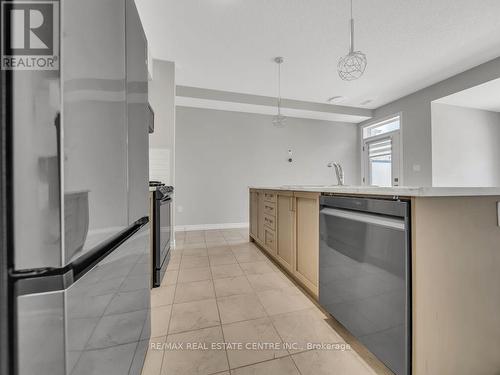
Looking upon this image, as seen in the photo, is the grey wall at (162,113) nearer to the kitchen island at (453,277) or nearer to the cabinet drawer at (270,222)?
the cabinet drawer at (270,222)

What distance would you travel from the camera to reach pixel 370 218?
1112mm

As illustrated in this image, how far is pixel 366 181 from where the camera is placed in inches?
233

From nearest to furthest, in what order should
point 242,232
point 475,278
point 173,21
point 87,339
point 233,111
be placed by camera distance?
1. point 87,339
2. point 475,278
3. point 173,21
4. point 242,232
5. point 233,111

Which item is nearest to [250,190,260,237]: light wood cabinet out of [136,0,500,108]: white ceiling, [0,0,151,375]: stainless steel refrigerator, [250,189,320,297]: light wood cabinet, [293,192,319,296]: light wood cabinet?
[250,189,320,297]: light wood cabinet

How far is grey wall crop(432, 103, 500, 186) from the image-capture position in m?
4.15

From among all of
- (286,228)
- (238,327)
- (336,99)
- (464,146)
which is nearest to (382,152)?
(464,146)

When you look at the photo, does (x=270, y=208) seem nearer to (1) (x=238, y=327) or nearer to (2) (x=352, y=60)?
(1) (x=238, y=327)

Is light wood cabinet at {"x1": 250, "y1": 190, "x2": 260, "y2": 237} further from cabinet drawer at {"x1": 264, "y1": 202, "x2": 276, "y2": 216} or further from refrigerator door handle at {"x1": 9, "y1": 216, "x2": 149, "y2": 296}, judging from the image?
refrigerator door handle at {"x1": 9, "y1": 216, "x2": 149, "y2": 296}

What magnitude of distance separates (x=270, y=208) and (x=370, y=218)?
1538 millimetres

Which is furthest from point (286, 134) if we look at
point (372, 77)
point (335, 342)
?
point (335, 342)

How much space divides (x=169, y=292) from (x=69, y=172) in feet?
5.88

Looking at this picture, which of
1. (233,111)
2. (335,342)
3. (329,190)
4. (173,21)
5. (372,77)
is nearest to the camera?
(335,342)

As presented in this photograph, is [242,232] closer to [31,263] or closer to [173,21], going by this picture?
[173,21]

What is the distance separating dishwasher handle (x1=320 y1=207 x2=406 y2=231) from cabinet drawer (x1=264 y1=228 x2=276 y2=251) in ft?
3.80
